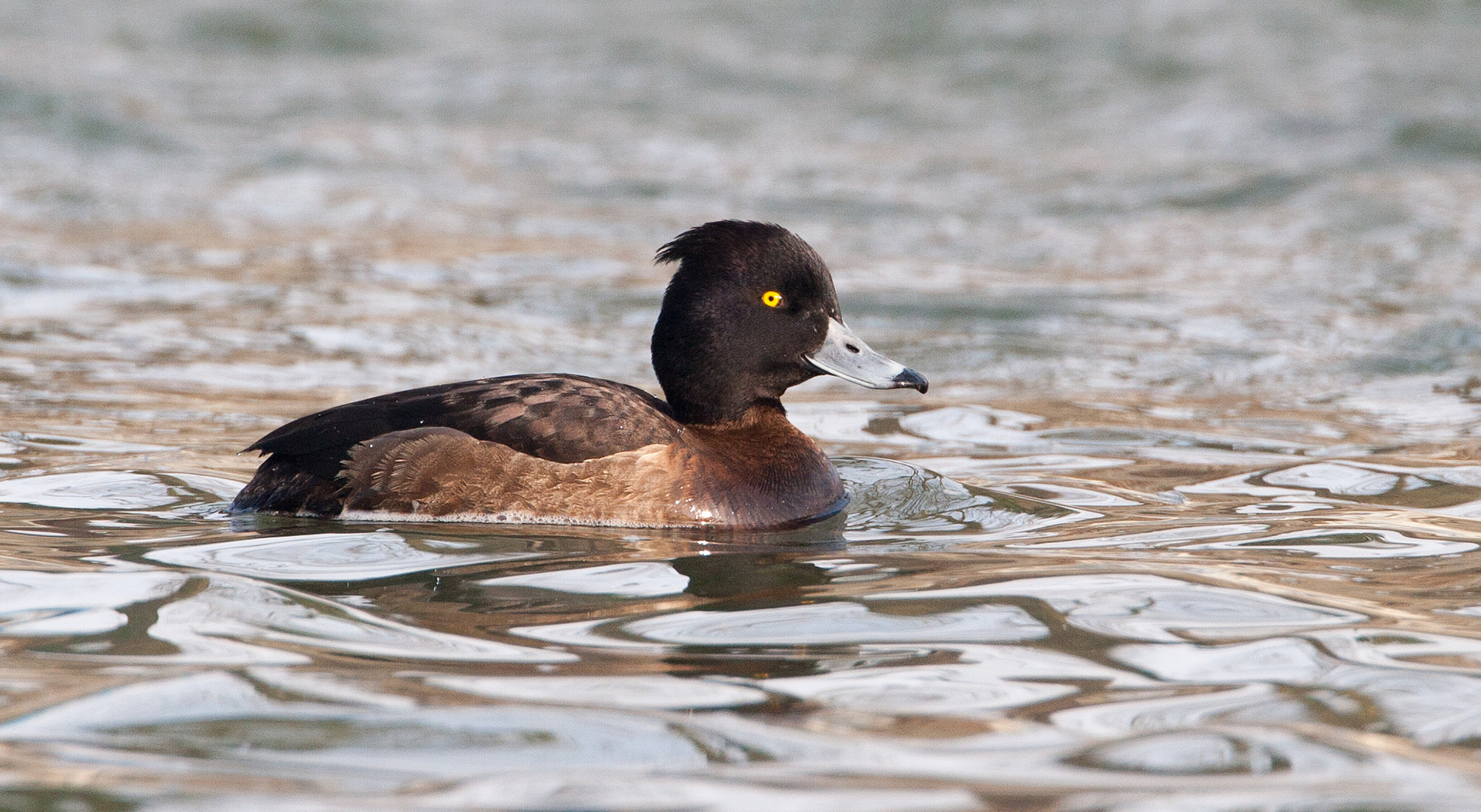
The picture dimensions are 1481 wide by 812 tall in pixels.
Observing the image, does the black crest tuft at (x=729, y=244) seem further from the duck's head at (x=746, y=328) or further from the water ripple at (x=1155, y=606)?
the water ripple at (x=1155, y=606)

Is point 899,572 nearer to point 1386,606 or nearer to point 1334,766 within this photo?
point 1386,606

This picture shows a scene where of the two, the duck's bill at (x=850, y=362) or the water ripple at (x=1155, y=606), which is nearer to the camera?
the water ripple at (x=1155, y=606)

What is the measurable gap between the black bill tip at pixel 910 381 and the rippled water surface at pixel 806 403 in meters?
0.43

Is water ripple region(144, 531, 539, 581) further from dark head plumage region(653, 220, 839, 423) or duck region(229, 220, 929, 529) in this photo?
dark head plumage region(653, 220, 839, 423)

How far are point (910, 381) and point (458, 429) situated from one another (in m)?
1.66

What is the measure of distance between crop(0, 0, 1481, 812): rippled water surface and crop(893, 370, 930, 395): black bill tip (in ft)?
1.42

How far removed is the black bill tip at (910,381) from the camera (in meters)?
6.16

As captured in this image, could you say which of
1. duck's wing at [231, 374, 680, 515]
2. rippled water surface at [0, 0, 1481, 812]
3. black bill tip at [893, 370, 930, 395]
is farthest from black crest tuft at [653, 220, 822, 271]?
rippled water surface at [0, 0, 1481, 812]

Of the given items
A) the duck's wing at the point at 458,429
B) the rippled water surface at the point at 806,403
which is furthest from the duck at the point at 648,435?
the rippled water surface at the point at 806,403

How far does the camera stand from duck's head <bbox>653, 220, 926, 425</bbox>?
241 inches

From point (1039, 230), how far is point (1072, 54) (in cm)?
798

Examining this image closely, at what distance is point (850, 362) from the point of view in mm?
6301

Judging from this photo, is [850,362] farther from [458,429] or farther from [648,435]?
[458,429]

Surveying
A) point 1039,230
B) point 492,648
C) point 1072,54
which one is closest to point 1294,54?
point 1072,54
